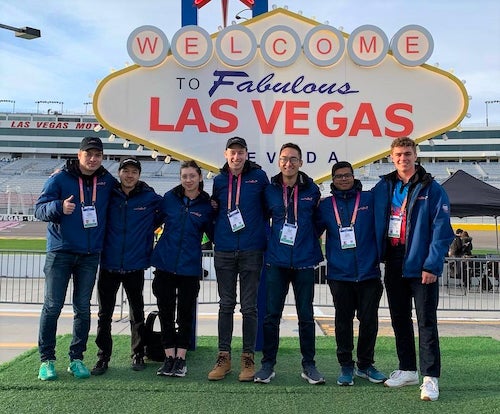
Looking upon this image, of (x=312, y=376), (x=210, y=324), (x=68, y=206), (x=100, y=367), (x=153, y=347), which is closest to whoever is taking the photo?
(x=68, y=206)

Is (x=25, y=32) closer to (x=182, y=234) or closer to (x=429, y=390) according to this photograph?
(x=182, y=234)

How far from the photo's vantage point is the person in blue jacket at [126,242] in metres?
3.92

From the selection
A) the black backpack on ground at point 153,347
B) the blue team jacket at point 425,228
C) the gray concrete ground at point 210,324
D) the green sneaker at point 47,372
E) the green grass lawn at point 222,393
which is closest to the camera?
the green grass lawn at point 222,393

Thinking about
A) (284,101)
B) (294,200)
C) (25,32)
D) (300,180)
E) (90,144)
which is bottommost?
(294,200)

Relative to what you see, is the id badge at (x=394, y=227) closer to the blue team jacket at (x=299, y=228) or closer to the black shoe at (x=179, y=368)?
the blue team jacket at (x=299, y=228)

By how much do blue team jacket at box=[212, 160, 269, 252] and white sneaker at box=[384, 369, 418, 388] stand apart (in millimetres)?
1451

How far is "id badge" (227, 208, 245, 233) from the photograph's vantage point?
12.3 ft

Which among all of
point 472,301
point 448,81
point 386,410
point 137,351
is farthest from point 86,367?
point 472,301

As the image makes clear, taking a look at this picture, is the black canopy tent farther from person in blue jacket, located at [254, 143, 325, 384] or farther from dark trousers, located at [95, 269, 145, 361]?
dark trousers, located at [95, 269, 145, 361]

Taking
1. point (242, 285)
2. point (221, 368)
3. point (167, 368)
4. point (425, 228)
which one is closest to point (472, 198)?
point (425, 228)

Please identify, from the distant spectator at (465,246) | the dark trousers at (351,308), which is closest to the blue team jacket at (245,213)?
the dark trousers at (351,308)

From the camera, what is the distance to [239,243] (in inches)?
149

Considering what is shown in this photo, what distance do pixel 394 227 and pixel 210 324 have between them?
3.87 m

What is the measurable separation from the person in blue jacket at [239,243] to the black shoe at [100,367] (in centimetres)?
94
